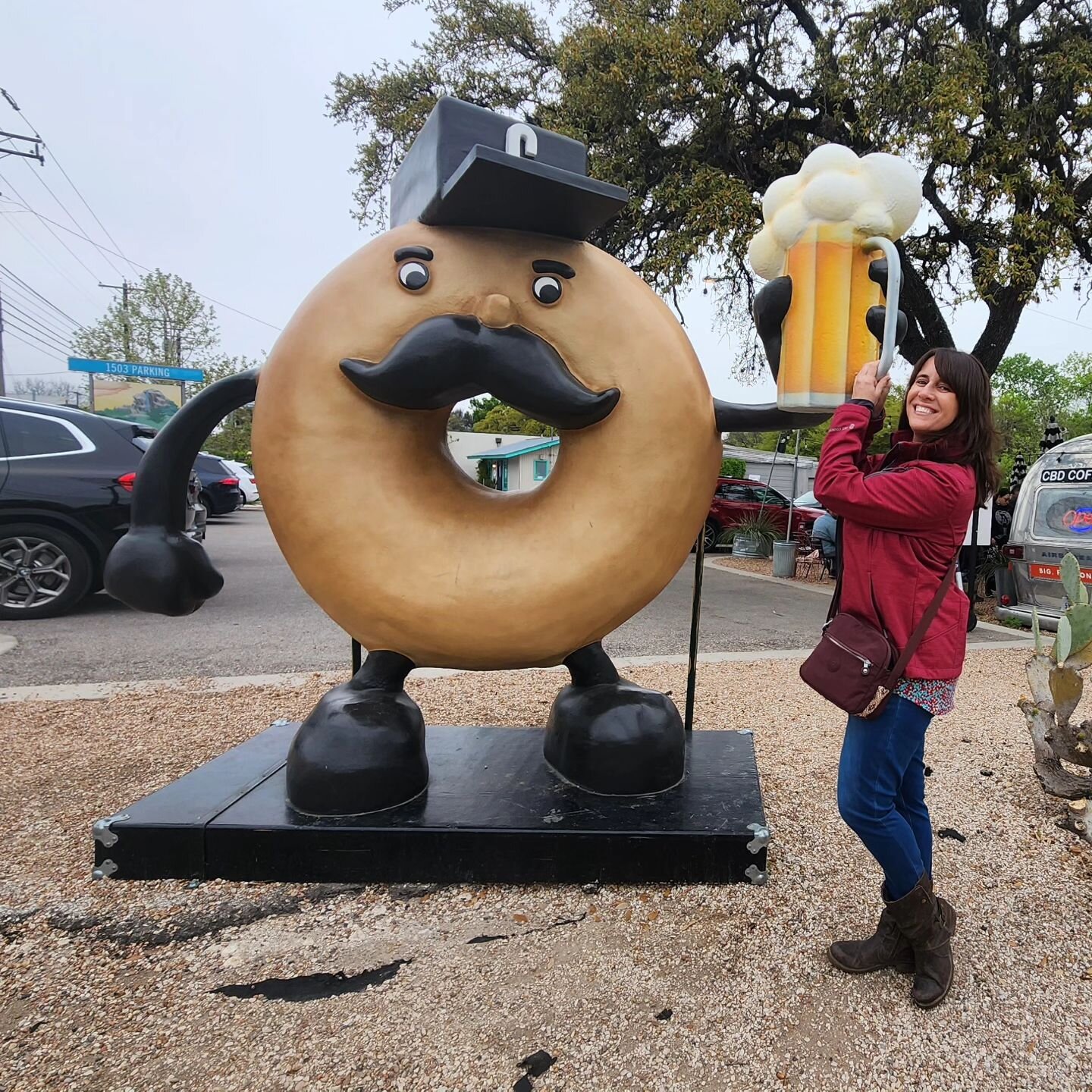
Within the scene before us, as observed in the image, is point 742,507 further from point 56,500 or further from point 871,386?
point 871,386

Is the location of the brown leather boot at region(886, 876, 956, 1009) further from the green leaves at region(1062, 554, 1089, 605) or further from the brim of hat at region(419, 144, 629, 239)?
the brim of hat at region(419, 144, 629, 239)

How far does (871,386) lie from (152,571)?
6.72ft

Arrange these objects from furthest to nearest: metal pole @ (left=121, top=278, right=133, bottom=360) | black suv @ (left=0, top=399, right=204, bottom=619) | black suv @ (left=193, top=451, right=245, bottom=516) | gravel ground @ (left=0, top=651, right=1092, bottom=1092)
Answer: metal pole @ (left=121, top=278, right=133, bottom=360), black suv @ (left=193, top=451, right=245, bottom=516), black suv @ (left=0, top=399, right=204, bottom=619), gravel ground @ (left=0, top=651, right=1092, bottom=1092)

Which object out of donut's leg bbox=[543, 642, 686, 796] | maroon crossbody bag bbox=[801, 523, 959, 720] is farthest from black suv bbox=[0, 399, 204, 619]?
maroon crossbody bag bbox=[801, 523, 959, 720]

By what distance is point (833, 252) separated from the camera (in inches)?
78.1

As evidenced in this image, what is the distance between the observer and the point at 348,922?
80.1 inches

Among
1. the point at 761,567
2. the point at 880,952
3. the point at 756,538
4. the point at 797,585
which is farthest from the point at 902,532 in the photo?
the point at 756,538

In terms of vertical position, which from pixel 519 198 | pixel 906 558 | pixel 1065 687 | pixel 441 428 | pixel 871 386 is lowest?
pixel 1065 687

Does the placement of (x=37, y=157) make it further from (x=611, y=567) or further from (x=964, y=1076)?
(x=964, y=1076)

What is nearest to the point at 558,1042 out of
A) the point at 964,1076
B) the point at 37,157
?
the point at 964,1076

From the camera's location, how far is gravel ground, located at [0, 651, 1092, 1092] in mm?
1556

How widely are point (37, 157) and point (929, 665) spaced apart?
22.3 metres

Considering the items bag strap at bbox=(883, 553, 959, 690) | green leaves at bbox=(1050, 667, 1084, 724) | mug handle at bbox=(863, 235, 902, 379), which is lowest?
green leaves at bbox=(1050, 667, 1084, 724)

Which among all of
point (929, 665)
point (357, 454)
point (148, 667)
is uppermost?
point (357, 454)
